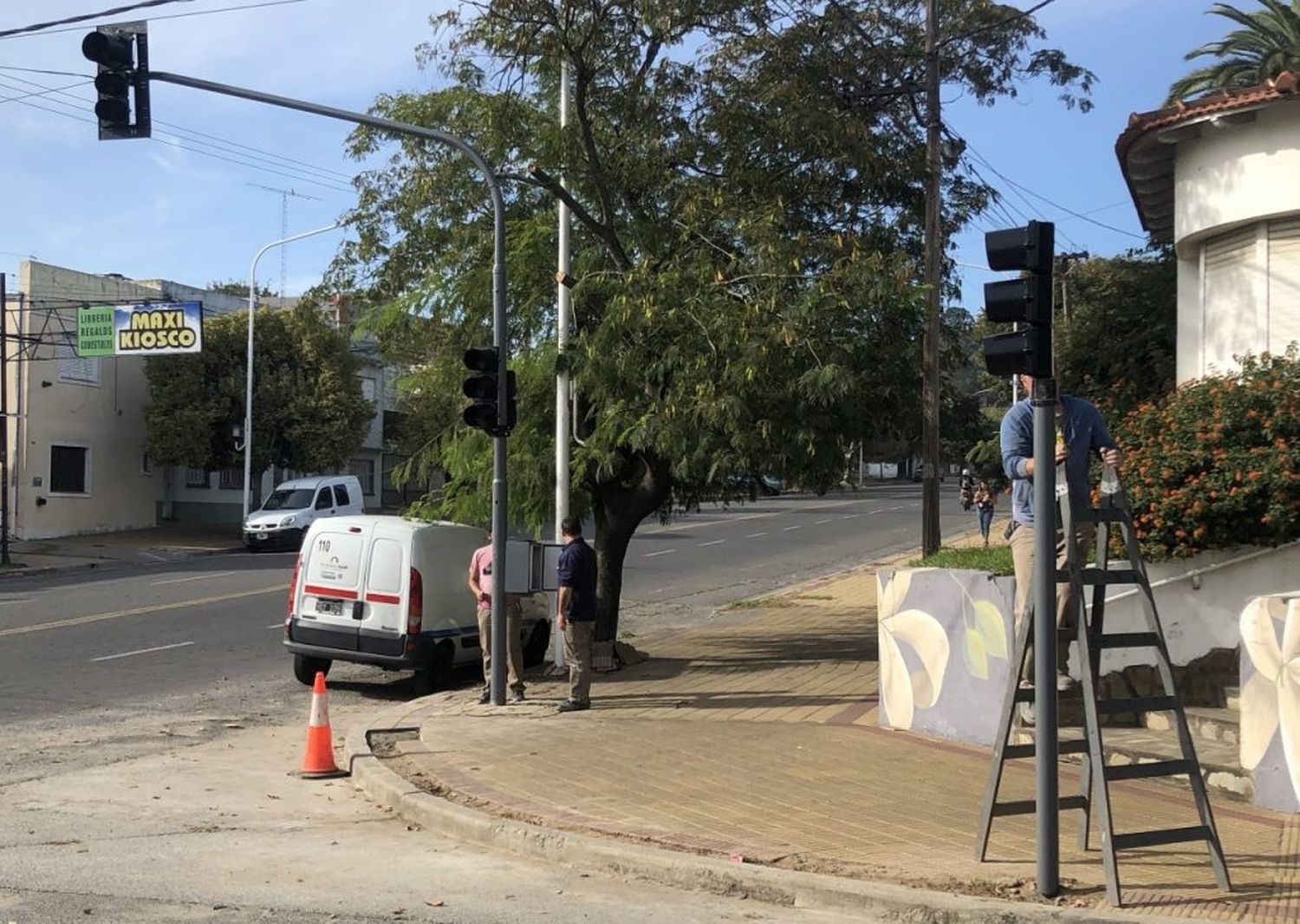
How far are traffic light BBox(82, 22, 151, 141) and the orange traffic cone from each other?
17.9 ft

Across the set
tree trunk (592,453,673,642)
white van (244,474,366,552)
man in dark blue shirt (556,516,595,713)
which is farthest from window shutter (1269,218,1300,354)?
white van (244,474,366,552)

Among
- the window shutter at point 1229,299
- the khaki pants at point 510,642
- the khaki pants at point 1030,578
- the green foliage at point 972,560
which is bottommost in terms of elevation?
the khaki pants at point 510,642

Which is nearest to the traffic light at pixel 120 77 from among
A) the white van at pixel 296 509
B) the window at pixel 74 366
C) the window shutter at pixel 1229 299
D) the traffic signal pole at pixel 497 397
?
the traffic signal pole at pixel 497 397

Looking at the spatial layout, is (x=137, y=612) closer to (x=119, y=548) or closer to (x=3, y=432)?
(x=3, y=432)

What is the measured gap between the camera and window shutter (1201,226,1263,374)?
1127cm

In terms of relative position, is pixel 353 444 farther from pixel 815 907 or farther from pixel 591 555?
pixel 815 907

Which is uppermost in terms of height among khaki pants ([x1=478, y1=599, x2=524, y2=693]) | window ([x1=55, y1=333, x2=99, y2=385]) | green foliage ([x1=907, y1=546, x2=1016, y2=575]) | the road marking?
window ([x1=55, y1=333, x2=99, y2=385])

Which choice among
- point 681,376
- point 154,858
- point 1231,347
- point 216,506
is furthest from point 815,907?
point 216,506

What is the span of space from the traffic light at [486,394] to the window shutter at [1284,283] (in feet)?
21.8

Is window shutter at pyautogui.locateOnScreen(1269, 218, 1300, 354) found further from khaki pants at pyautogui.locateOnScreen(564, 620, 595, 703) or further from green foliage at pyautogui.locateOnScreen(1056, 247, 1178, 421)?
khaki pants at pyautogui.locateOnScreen(564, 620, 595, 703)

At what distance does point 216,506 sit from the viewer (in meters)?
43.8

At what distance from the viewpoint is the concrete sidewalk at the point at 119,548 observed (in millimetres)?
30141

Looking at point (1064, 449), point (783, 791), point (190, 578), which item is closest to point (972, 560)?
point (783, 791)

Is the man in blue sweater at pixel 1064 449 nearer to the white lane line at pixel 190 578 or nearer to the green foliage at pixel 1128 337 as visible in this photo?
the green foliage at pixel 1128 337
